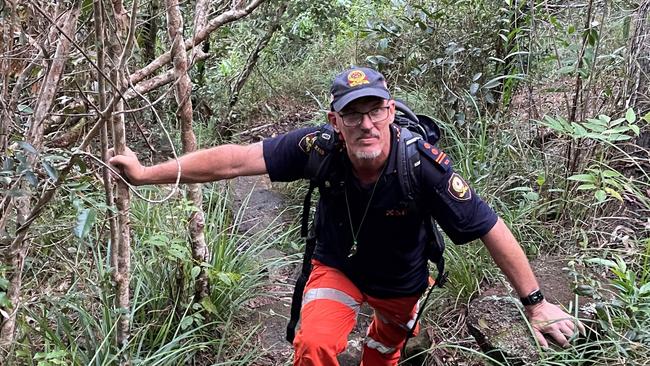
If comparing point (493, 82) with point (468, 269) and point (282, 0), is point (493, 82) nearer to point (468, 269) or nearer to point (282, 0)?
point (468, 269)

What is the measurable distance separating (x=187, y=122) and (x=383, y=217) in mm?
1251

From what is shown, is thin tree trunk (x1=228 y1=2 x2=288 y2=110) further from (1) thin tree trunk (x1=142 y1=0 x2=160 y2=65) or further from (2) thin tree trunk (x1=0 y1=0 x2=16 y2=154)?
(2) thin tree trunk (x1=0 y1=0 x2=16 y2=154)

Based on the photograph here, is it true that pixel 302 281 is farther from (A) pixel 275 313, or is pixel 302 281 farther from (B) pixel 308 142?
(A) pixel 275 313

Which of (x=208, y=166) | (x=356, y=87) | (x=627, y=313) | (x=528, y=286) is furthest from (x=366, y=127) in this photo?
(x=627, y=313)

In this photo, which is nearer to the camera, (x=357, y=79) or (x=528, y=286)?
(x=528, y=286)

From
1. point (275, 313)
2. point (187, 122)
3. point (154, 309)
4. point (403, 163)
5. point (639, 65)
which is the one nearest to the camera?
point (403, 163)

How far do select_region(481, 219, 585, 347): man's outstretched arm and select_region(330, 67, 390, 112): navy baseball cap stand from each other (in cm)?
91

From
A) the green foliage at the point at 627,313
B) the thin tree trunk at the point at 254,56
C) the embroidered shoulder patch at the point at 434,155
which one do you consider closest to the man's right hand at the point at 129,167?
the embroidered shoulder patch at the point at 434,155

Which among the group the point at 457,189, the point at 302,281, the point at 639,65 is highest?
the point at 639,65

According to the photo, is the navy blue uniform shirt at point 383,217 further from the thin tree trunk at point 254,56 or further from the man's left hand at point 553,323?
the thin tree trunk at point 254,56

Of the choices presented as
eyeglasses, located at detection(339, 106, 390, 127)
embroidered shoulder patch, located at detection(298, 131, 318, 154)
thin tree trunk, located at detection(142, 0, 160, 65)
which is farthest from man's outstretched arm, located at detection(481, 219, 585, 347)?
thin tree trunk, located at detection(142, 0, 160, 65)

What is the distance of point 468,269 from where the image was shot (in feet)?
13.6

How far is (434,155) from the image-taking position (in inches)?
121

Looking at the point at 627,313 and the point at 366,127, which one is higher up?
the point at 366,127
